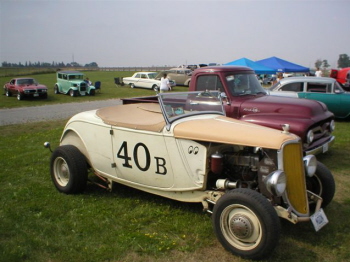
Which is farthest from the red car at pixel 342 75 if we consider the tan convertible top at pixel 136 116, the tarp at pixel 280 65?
the tan convertible top at pixel 136 116

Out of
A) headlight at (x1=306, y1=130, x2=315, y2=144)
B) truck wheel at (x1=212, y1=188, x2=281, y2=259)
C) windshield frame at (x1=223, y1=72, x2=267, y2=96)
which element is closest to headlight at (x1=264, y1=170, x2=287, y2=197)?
truck wheel at (x1=212, y1=188, x2=281, y2=259)

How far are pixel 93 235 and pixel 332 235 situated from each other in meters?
2.68

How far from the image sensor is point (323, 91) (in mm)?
10805

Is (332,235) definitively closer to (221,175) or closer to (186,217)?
(221,175)

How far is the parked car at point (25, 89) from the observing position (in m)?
19.8

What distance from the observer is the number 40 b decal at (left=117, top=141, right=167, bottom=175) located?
3.83 meters

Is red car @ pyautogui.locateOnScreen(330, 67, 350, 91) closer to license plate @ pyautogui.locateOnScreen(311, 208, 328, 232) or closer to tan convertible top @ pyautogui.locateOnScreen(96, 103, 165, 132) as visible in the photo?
tan convertible top @ pyautogui.locateOnScreen(96, 103, 165, 132)

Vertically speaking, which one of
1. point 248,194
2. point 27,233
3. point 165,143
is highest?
point 165,143

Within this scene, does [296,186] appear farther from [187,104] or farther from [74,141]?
[74,141]

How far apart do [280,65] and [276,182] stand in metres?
19.2

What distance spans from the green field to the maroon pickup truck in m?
1.05

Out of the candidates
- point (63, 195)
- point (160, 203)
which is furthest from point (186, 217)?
point (63, 195)

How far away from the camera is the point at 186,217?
3.92 m

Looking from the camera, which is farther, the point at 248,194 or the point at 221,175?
the point at 221,175
